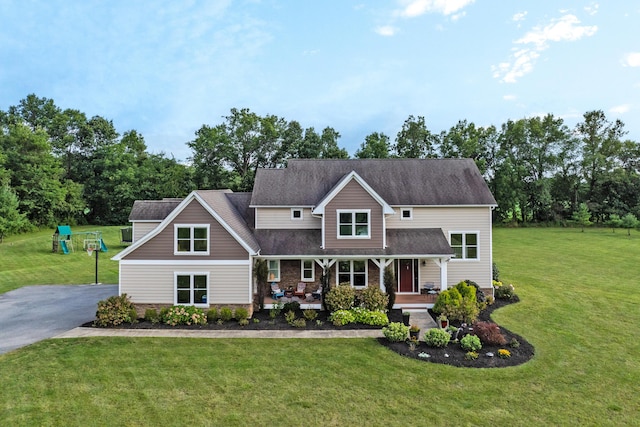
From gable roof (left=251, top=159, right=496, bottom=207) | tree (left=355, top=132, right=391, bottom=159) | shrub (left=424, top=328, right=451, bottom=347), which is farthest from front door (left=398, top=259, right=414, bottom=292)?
tree (left=355, top=132, right=391, bottom=159)

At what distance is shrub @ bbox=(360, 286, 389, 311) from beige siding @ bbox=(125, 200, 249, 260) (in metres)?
6.03

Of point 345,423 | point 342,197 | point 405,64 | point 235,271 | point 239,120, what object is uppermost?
point 239,120

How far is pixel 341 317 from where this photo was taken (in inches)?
628

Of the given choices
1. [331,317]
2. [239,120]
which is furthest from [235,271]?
[239,120]

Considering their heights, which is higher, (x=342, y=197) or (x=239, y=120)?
(x=239, y=120)

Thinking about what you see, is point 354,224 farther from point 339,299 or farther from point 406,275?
point 406,275

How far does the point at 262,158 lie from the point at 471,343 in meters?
44.2

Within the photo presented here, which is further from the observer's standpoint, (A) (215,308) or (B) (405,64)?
(B) (405,64)

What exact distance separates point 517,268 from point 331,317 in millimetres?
20518

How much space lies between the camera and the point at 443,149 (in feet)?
186

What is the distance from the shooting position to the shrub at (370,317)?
620 inches

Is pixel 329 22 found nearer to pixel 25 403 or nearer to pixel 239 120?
pixel 25 403

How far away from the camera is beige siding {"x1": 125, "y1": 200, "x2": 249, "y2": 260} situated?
16547 millimetres

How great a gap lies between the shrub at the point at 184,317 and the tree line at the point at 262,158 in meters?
33.4
